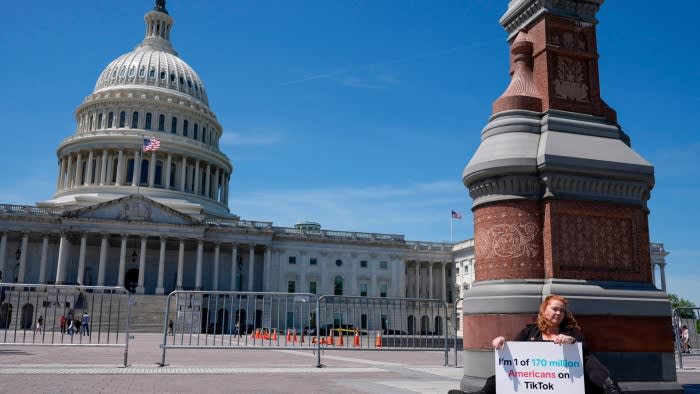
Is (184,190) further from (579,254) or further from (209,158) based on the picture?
(579,254)

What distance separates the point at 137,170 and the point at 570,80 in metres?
86.3

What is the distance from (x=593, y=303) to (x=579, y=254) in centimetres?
93

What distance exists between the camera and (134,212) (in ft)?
261

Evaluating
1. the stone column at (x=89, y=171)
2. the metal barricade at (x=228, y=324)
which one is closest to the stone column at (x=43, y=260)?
the stone column at (x=89, y=171)

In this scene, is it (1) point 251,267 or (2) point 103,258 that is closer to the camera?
(2) point 103,258

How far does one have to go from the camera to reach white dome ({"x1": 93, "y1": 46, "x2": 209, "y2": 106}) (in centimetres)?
10119

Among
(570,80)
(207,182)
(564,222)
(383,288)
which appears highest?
(207,182)

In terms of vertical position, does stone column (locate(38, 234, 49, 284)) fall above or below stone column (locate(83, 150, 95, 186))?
below

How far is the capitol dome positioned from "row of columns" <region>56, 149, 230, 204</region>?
0.45ft

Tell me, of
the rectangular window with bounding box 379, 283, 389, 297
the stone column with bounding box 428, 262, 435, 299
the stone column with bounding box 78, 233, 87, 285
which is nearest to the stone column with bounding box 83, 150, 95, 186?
the stone column with bounding box 78, 233, 87, 285

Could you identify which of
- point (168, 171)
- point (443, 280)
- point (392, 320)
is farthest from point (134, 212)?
point (392, 320)

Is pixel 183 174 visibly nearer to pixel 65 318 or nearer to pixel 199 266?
pixel 199 266

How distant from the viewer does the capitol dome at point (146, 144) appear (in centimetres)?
9081

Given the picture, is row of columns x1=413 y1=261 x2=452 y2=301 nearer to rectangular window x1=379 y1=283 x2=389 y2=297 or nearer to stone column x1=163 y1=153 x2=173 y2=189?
rectangular window x1=379 y1=283 x2=389 y2=297
